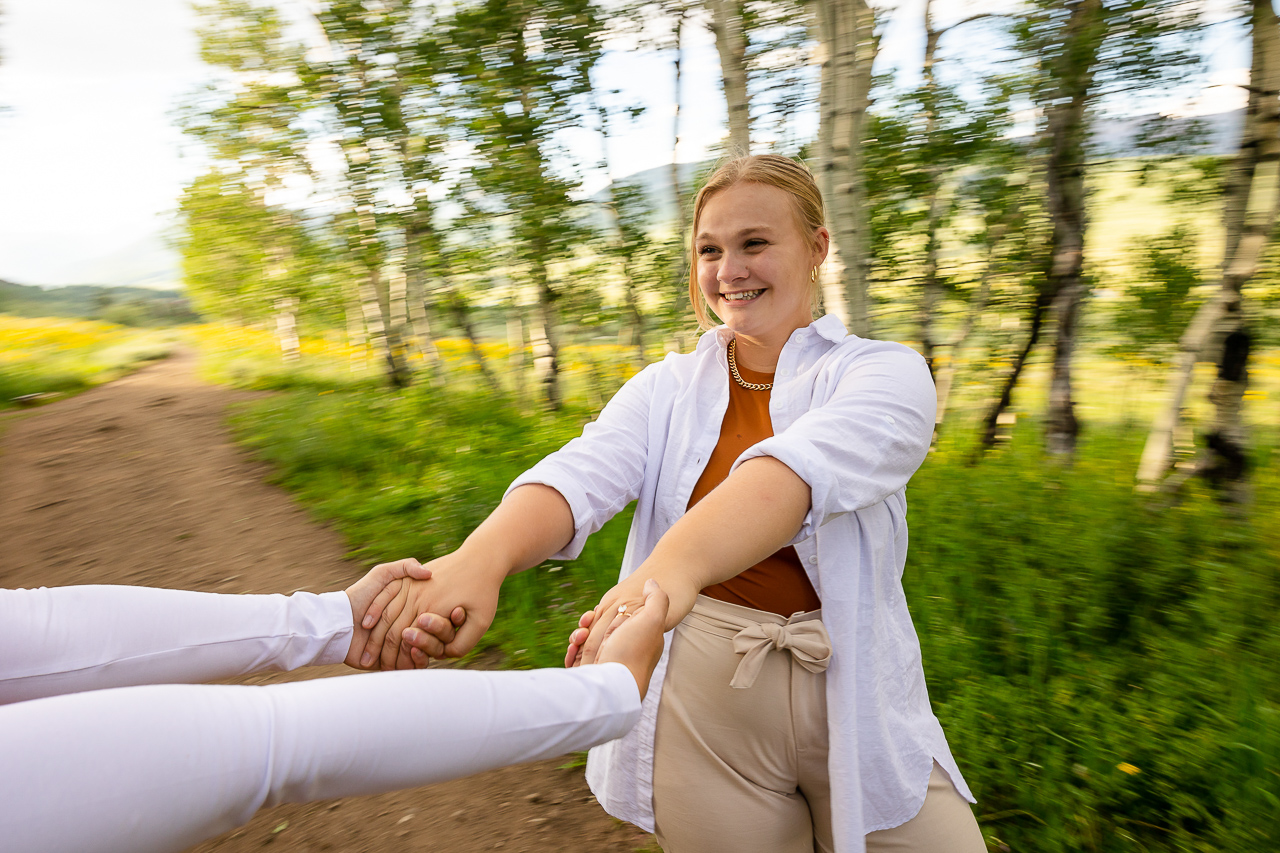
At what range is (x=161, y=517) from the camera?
554 cm

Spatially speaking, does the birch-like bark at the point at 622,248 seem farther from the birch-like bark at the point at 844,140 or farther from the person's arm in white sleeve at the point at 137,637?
the person's arm in white sleeve at the point at 137,637

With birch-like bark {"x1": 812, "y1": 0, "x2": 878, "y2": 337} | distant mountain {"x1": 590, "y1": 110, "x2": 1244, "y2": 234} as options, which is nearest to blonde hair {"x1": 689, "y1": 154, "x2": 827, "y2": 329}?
birch-like bark {"x1": 812, "y1": 0, "x2": 878, "y2": 337}

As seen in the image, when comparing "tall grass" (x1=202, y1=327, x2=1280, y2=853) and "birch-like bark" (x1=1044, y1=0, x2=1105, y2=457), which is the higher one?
"birch-like bark" (x1=1044, y1=0, x2=1105, y2=457)

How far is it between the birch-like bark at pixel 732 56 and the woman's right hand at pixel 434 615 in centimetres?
424

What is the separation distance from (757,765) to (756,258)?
1107 mm

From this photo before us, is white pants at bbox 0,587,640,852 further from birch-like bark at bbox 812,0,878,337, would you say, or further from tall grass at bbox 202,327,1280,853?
birch-like bark at bbox 812,0,878,337

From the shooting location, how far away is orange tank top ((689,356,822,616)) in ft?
4.76

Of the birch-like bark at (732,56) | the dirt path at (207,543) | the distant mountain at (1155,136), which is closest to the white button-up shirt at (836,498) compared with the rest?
the dirt path at (207,543)

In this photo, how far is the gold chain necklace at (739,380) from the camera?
1.68 metres

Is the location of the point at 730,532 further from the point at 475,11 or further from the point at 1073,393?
the point at 475,11

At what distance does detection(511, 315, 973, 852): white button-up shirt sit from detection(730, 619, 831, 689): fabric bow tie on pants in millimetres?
28

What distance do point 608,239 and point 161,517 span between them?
17.1 ft

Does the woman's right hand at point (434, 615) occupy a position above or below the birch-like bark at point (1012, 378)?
above

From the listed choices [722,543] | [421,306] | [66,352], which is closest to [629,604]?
[722,543]
